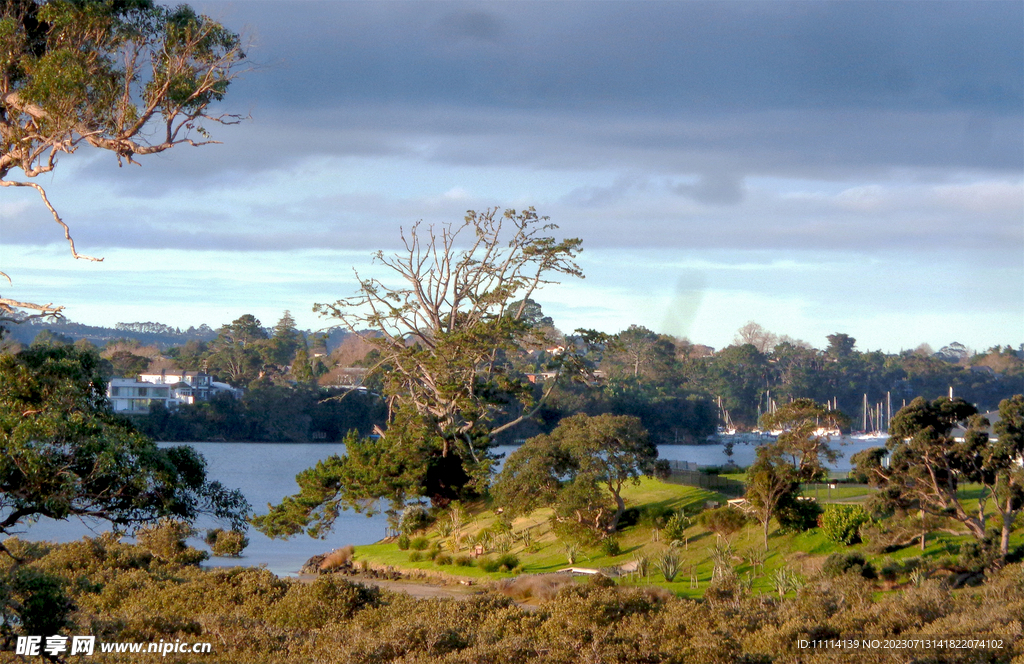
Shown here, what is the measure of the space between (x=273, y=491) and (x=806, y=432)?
34.7 m

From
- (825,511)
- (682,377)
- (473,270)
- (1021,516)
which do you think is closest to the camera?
(1021,516)

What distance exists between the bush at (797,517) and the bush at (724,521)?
1483 mm

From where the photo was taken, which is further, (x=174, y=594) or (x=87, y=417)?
(x=174, y=594)

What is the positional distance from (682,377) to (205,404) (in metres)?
50.7

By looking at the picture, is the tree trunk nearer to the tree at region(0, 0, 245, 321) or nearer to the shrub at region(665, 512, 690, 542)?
the shrub at region(665, 512, 690, 542)

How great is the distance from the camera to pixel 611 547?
3194 cm

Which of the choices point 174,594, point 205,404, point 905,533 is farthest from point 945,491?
point 205,404

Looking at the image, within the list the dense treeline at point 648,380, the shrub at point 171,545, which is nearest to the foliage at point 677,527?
the shrub at point 171,545

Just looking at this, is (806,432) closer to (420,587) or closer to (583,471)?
(583,471)

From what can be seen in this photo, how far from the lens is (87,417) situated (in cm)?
1033

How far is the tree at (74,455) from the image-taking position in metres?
9.96

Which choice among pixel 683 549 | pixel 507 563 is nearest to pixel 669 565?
pixel 683 549

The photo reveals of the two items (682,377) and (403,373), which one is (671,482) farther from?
(682,377)

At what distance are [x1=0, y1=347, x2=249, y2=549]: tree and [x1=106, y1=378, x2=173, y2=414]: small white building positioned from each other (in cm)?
7760
